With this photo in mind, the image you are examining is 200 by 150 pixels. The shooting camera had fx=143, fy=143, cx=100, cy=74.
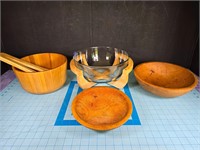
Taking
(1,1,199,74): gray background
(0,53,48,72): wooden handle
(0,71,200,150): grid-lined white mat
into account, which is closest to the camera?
(0,71,200,150): grid-lined white mat

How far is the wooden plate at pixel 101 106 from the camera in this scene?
0.37 meters

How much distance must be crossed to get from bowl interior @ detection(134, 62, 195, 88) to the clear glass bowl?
72mm

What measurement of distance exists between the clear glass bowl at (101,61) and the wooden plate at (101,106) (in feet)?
0.25

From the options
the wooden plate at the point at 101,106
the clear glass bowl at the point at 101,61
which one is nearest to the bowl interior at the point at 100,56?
the clear glass bowl at the point at 101,61

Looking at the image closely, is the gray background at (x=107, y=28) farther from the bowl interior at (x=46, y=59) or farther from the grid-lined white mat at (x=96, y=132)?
the grid-lined white mat at (x=96, y=132)

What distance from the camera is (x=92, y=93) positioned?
17.8 inches

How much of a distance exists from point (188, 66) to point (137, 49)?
0.84ft

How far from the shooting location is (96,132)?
367mm

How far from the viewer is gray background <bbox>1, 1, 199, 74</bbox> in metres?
0.54

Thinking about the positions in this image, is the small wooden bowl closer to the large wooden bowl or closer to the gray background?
the gray background

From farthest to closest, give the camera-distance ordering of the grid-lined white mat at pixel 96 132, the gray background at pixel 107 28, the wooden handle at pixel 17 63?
the gray background at pixel 107 28 < the wooden handle at pixel 17 63 < the grid-lined white mat at pixel 96 132

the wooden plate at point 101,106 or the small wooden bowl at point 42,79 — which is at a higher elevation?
the small wooden bowl at point 42,79

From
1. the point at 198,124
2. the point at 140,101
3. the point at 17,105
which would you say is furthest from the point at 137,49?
the point at 17,105

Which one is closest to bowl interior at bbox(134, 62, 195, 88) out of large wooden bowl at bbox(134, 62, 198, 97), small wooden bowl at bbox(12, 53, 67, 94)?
large wooden bowl at bbox(134, 62, 198, 97)
